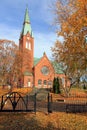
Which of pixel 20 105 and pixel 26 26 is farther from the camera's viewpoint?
pixel 26 26

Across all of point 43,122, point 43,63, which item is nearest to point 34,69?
point 43,63

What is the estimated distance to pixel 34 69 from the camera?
6575cm

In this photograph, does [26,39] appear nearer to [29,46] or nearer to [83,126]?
[29,46]

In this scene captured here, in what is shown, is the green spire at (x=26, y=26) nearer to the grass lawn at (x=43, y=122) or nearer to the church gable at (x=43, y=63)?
the church gable at (x=43, y=63)

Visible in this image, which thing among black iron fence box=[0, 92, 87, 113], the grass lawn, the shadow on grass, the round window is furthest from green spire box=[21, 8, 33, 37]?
the shadow on grass

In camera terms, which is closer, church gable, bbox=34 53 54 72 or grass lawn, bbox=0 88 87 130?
grass lawn, bbox=0 88 87 130

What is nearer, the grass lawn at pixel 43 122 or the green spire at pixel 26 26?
the grass lawn at pixel 43 122

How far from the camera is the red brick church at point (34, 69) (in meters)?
64.0

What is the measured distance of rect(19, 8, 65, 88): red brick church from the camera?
64000mm

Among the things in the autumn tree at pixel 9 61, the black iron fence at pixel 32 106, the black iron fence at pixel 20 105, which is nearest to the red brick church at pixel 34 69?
the autumn tree at pixel 9 61

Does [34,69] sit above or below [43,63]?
below

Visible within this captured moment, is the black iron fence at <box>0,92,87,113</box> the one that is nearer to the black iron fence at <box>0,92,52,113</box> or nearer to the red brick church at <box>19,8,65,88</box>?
the black iron fence at <box>0,92,52,113</box>

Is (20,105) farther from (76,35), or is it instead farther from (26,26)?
(26,26)

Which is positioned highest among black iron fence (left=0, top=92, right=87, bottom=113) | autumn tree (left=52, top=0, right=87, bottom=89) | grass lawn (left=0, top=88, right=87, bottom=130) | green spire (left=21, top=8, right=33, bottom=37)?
green spire (left=21, top=8, right=33, bottom=37)
